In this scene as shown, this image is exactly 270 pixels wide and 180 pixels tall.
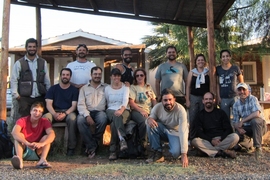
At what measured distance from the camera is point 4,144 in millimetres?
5695

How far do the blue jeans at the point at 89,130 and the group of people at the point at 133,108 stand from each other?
2 cm

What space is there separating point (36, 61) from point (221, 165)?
4180mm

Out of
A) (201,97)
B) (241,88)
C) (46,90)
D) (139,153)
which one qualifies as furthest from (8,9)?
(241,88)

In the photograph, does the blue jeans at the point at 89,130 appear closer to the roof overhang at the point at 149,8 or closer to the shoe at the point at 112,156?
the shoe at the point at 112,156

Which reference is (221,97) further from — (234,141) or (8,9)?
(8,9)

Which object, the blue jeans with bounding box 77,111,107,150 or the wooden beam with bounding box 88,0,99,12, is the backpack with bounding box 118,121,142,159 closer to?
the blue jeans with bounding box 77,111,107,150

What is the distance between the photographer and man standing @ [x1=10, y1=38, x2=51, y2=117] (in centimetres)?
627

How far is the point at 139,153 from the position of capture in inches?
227

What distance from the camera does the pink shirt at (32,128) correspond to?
5.15 meters

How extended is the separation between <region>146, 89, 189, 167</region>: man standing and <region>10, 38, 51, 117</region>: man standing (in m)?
2.50

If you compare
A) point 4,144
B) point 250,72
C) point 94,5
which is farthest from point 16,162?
point 250,72

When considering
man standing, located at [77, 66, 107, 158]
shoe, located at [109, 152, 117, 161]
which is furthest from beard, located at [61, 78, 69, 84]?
shoe, located at [109, 152, 117, 161]

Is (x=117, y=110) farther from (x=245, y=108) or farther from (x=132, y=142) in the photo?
(x=245, y=108)

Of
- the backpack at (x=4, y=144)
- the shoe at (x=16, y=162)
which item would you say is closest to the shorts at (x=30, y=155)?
the shoe at (x=16, y=162)
